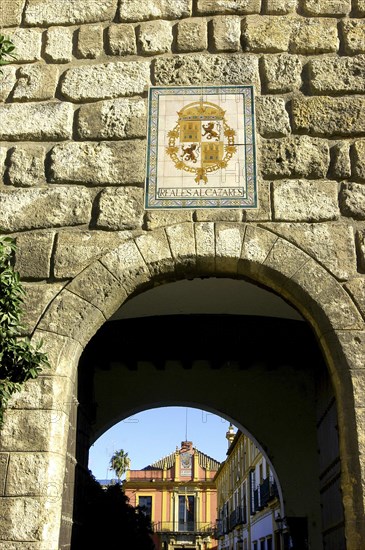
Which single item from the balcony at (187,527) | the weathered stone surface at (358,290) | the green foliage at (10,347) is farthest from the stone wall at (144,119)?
the balcony at (187,527)

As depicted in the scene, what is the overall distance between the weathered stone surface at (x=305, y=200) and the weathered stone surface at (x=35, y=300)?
50.1 inches

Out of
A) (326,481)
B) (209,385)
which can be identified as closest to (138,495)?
(209,385)

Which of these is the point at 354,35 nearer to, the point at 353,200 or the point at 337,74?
the point at 337,74

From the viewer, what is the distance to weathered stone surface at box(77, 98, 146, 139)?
13.2 feet

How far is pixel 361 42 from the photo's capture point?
4.15 meters

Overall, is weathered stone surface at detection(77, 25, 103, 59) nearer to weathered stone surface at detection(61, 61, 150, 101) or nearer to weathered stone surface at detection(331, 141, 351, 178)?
weathered stone surface at detection(61, 61, 150, 101)

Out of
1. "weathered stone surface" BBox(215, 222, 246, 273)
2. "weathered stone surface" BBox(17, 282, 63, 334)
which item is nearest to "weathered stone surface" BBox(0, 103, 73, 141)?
"weathered stone surface" BBox(17, 282, 63, 334)

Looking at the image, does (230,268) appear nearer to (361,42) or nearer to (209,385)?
(361,42)

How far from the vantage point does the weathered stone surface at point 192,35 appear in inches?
166

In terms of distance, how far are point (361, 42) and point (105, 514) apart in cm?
460

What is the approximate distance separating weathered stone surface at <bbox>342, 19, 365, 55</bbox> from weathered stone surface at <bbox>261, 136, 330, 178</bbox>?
0.67 metres

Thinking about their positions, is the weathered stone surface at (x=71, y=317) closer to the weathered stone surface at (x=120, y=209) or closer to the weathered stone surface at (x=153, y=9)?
the weathered stone surface at (x=120, y=209)

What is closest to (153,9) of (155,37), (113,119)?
(155,37)

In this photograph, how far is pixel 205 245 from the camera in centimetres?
368
